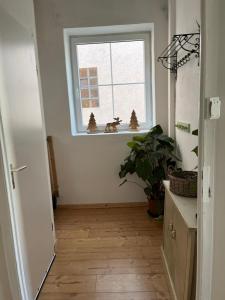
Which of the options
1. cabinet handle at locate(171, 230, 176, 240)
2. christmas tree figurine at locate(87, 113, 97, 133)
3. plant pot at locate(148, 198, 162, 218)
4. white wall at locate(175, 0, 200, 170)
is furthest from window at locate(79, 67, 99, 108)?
cabinet handle at locate(171, 230, 176, 240)

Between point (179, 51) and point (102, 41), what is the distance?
107 centimetres

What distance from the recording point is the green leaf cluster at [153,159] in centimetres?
248

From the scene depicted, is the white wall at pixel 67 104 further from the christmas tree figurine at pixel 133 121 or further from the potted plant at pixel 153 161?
the potted plant at pixel 153 161

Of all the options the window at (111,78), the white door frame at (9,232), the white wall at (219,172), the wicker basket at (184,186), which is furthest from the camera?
the window at (111,78)

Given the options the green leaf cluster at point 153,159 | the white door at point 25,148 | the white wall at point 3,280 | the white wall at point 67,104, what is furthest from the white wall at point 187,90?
the white wall at point 3,280

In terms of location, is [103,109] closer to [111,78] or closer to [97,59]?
[111,78]

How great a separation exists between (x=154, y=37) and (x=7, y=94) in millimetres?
1998

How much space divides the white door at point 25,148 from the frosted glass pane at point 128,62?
1384 millimetres

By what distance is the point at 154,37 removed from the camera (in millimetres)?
2738

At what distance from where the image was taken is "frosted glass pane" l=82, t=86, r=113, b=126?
3.08 m

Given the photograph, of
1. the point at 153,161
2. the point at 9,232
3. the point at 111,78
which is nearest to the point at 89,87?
the point at 111,78

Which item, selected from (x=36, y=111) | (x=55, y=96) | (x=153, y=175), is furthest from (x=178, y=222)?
(x=55, y=96)

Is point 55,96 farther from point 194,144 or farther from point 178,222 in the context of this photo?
point 178,222

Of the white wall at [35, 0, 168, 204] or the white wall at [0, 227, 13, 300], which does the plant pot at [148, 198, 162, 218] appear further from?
the white wall at [0, 227, 13, 300]
